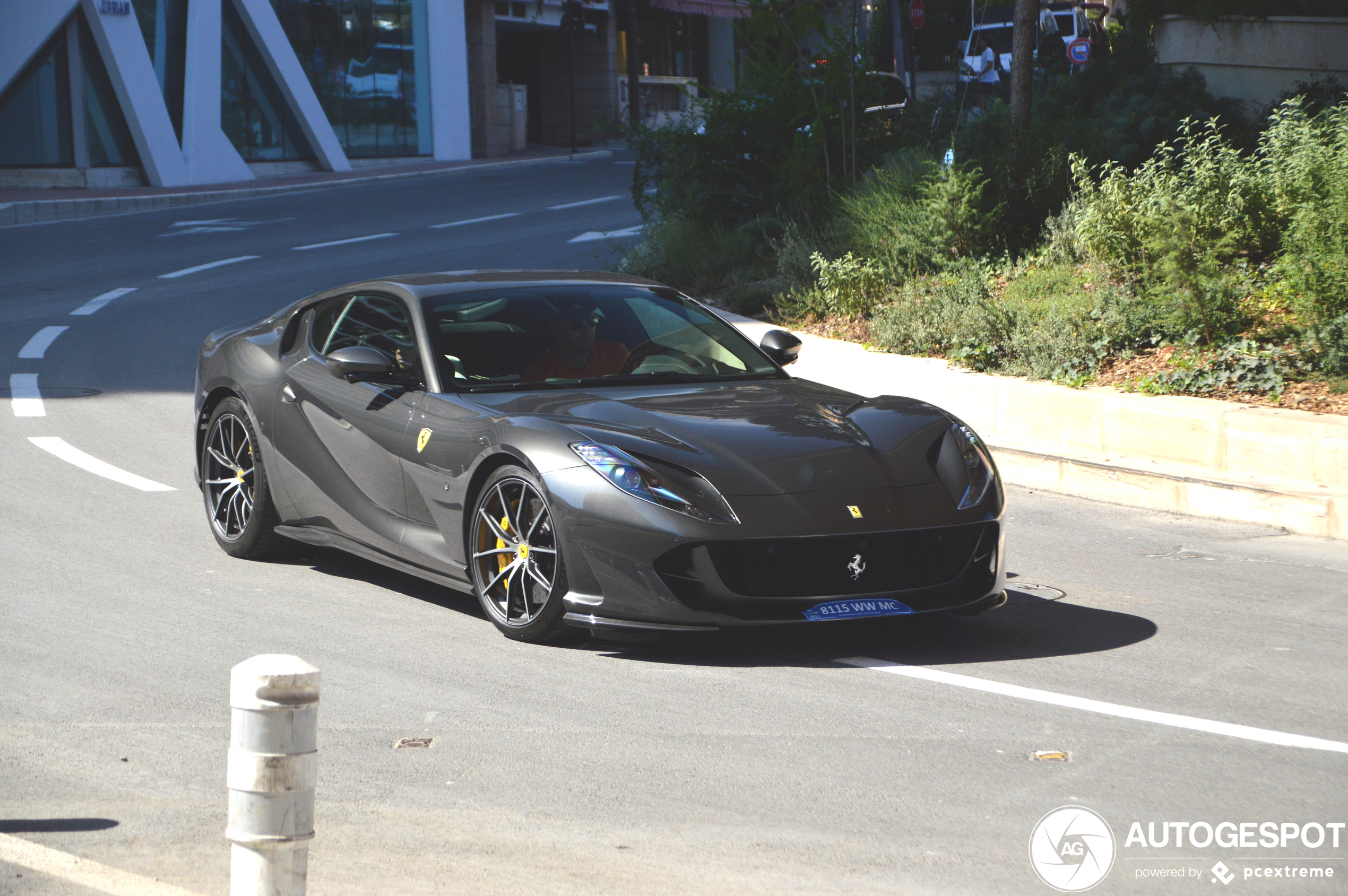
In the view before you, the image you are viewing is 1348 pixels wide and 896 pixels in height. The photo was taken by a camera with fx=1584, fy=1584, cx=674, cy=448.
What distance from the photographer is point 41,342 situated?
14.3m

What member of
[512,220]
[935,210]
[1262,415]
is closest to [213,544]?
[1262,415]

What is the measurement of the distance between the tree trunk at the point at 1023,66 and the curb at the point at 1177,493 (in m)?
5.07

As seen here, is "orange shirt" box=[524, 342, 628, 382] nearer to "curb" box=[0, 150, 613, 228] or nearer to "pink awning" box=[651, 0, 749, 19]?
"curb" box=[0, 150, 613, 228]

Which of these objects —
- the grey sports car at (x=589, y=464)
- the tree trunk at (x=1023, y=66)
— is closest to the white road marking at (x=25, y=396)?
the grey sports car at (x=589, y=464)

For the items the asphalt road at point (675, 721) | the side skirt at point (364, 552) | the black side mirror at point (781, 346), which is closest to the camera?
the asphalt road at point (675, 721)

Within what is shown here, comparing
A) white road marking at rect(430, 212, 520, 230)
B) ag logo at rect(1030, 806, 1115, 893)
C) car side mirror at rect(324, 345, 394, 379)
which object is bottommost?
ag logo at rect(1030, 806, 1115, 893)

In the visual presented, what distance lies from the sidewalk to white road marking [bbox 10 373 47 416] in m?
5.88

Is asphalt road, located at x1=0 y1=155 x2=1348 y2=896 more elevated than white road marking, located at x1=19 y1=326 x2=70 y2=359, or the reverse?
→ white road marking, located at x1=19 y1=326 x2=70 y2=359

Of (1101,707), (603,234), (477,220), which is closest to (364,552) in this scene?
(1101,707)

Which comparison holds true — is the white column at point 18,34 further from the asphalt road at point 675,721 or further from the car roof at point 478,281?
the car roof at point 478,281

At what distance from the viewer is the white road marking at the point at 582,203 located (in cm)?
2797

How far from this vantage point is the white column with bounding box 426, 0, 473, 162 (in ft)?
144

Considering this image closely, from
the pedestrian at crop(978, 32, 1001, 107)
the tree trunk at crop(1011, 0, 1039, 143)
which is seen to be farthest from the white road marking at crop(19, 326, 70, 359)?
the pedestrian at crop(978, 32, 1001, 107)

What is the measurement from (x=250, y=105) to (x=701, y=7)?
2680cm
